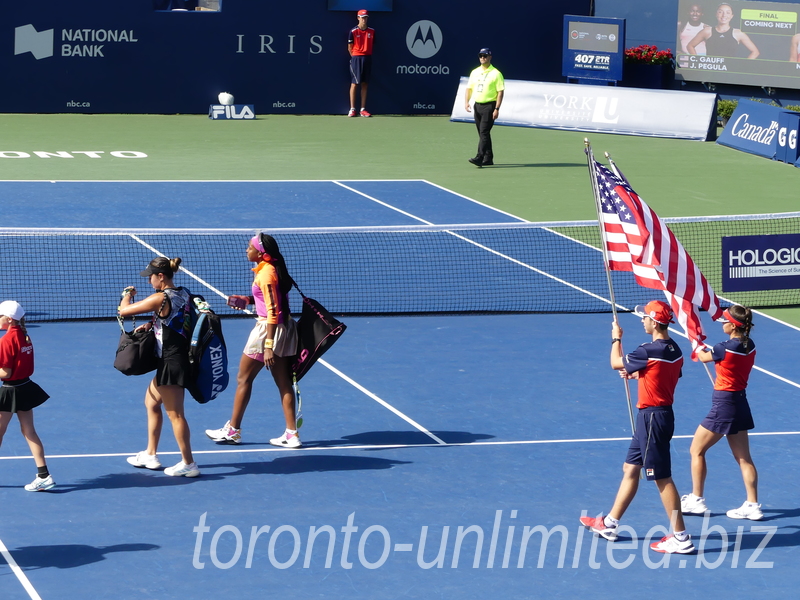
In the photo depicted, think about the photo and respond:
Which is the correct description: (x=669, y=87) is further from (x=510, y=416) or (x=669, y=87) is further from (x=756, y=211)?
(x=510, y=416)

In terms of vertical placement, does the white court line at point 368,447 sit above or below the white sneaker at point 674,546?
above

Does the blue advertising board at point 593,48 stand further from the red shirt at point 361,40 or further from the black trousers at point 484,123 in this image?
the black trousers at point 484,123

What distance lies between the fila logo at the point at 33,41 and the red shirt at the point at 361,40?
739 cm

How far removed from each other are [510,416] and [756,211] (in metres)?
11.5

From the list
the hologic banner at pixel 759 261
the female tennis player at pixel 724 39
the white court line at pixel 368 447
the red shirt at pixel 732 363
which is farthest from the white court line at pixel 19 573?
the female tennis player at pixel 724 39

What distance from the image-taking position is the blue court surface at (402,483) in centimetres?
770

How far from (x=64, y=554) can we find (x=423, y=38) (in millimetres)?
27016

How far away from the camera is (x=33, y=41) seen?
31.1 meters

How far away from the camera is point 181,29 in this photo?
31.7m

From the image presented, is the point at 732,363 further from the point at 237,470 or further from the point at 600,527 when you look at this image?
the point at 237,470

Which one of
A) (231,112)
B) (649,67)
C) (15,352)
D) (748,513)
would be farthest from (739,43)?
(15,352)

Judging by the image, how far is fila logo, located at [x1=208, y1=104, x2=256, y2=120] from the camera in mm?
31641


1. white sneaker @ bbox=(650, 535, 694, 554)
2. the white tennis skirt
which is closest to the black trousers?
the white tennis skirt

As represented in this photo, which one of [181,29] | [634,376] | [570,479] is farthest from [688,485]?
[181,29]
